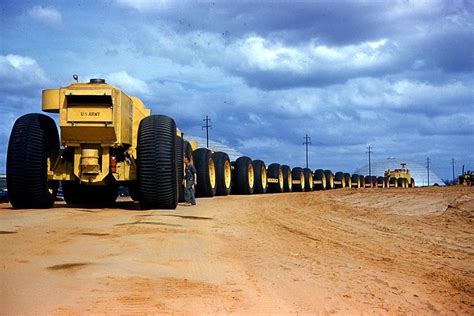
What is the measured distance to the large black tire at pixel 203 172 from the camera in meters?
20.5

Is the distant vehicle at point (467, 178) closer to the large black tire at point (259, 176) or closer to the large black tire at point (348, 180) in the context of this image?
the large black tire at point (348, 180)

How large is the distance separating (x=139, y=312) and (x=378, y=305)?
2.30m

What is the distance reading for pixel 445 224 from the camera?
12.4 meters

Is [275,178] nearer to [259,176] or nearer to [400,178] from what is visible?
[259,176]

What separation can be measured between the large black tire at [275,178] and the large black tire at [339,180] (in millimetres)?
13298

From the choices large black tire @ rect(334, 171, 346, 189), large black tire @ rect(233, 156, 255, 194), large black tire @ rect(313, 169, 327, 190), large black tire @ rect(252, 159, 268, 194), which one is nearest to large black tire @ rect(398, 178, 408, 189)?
large black tire @ rect(334, 171, 346, 189)

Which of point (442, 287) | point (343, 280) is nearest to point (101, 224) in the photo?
point (343, 280)

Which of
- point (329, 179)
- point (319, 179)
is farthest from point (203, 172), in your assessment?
point (329, 179)

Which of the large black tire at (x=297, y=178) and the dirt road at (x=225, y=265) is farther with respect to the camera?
the large black tire at (x=297, y=178)

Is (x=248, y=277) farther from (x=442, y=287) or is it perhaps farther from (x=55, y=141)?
(x=55, y=141)

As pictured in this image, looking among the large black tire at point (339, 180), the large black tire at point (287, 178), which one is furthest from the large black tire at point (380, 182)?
the large black tire at point (287, 178)

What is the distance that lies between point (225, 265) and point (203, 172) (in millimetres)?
13917

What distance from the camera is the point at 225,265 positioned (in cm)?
664

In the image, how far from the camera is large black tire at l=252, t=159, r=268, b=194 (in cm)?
2819
